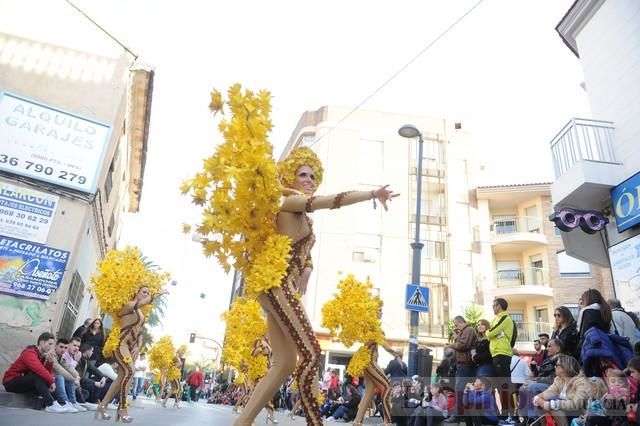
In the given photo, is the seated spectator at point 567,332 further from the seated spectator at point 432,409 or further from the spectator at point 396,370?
the spectator at point 396,370

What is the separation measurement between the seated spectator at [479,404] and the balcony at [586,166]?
5.17 meters

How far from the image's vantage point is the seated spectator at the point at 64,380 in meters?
7.93

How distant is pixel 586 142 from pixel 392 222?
70.3 ft

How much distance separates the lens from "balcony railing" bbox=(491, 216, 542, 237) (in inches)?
1185

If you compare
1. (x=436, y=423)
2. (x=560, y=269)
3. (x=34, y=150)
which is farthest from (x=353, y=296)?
(x=560, y=269)

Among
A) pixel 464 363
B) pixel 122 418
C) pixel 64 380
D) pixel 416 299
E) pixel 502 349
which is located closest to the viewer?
pixel 122 418

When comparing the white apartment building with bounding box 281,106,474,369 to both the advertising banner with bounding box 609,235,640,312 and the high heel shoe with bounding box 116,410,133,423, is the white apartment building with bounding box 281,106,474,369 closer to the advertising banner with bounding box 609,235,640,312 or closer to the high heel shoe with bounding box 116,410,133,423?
the advertising banner with bounding box 609,235,640,312

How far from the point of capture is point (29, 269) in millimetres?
10500

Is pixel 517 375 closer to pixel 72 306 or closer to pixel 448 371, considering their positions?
pixel 448 371

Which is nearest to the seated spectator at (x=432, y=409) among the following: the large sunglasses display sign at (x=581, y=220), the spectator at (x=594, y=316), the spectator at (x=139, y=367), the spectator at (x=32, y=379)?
the spectator at (x=594, y=316)

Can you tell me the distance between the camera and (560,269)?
91.8 ft

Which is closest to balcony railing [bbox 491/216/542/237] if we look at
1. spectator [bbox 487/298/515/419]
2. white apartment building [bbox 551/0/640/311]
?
white apartment building [bbox 551/0/640/311]

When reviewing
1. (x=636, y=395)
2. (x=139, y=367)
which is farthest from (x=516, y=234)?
(x=636, y=395)

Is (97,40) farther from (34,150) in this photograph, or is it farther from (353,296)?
(353,296)
